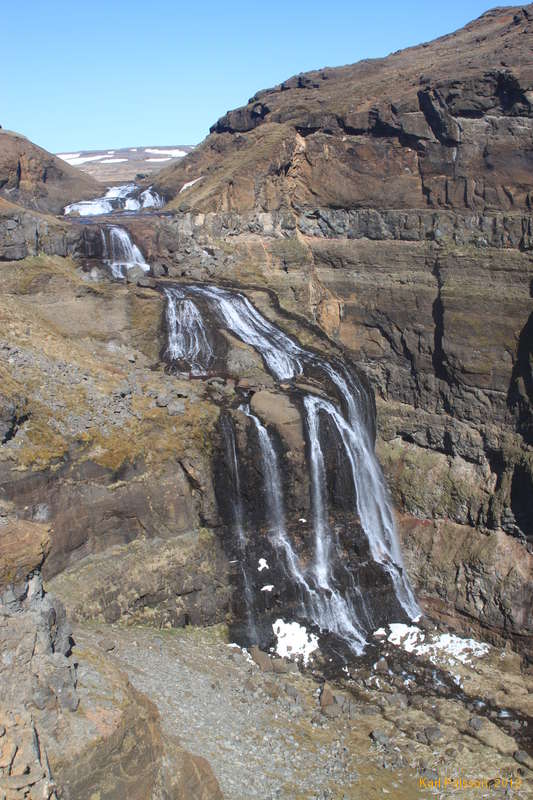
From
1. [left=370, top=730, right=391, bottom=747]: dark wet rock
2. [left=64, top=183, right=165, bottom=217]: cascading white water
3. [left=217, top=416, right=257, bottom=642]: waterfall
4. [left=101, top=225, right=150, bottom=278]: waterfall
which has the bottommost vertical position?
[left=370, top=730, right=391, bottom=747]: dark wet rock

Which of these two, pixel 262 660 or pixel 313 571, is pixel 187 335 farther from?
pixel 262 660

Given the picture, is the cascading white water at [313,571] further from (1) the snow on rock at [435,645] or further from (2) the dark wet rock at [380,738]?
(2) the dark wet rock at [380,738]

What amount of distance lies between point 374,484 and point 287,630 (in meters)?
7.74

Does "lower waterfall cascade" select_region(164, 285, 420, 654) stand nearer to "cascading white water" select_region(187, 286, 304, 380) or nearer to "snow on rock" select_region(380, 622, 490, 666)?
"cascading white water" select_region(187, 286, 304, 380)

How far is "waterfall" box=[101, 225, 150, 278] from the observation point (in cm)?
3457

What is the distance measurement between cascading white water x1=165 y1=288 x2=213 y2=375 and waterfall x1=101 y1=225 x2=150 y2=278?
13.5 ft

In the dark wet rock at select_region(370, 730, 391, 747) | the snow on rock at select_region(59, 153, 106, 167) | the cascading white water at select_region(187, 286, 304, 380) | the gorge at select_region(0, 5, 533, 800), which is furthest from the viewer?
the snow on rock at select_region(59, 153, 106, 167)

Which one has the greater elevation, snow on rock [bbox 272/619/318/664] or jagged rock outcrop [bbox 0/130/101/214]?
jagged rock outcrop [bbox 0/130/101/214]

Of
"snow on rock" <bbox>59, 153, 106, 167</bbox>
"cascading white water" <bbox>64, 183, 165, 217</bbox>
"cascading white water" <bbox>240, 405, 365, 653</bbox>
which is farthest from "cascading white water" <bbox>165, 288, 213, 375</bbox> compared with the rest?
"snow on rock" <bbox>59, 153, 106, 167</bbox>

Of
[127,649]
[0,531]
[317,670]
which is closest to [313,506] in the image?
[317,670]

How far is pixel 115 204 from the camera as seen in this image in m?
49.7

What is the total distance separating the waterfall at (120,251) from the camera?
34566mm

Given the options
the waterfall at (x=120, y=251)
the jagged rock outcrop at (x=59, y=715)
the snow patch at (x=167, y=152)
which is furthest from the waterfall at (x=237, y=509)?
the snow patch at (x=167, y=152)

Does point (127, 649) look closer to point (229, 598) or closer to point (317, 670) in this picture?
point (229, 598)
